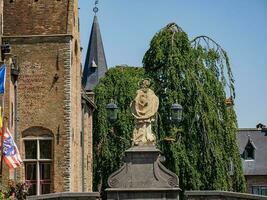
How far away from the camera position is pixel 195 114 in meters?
33.5

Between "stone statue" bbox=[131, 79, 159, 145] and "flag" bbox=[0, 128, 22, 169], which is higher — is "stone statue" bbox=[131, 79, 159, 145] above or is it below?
above

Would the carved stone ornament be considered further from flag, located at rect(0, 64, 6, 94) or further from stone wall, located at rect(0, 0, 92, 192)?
stone wall, located at rect(0, 0, 92, 192)

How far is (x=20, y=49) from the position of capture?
31.3m

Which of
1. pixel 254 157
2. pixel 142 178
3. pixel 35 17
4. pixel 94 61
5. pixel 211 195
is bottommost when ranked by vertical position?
pixel 211 195

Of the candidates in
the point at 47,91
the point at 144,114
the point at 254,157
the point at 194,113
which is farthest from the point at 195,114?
the point at 254,157

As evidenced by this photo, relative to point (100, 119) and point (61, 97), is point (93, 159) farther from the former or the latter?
point (61, 97)

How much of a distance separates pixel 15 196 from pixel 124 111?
21.5 meters

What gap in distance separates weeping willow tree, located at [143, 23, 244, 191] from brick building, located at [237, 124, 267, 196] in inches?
812

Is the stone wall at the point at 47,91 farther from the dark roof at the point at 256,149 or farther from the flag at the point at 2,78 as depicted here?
the dark roof at the point at 256,149

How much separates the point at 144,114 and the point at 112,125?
70.7 feet

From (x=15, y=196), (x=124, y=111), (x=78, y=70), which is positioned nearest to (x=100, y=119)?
(x=124, y=111)

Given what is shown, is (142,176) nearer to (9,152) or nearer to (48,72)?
(9,152)

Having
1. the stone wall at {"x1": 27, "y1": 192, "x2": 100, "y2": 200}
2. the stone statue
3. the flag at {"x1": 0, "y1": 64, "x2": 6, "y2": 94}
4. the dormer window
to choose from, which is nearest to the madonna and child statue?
the stone statue

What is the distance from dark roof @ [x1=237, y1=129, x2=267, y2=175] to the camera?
56.8 meters
